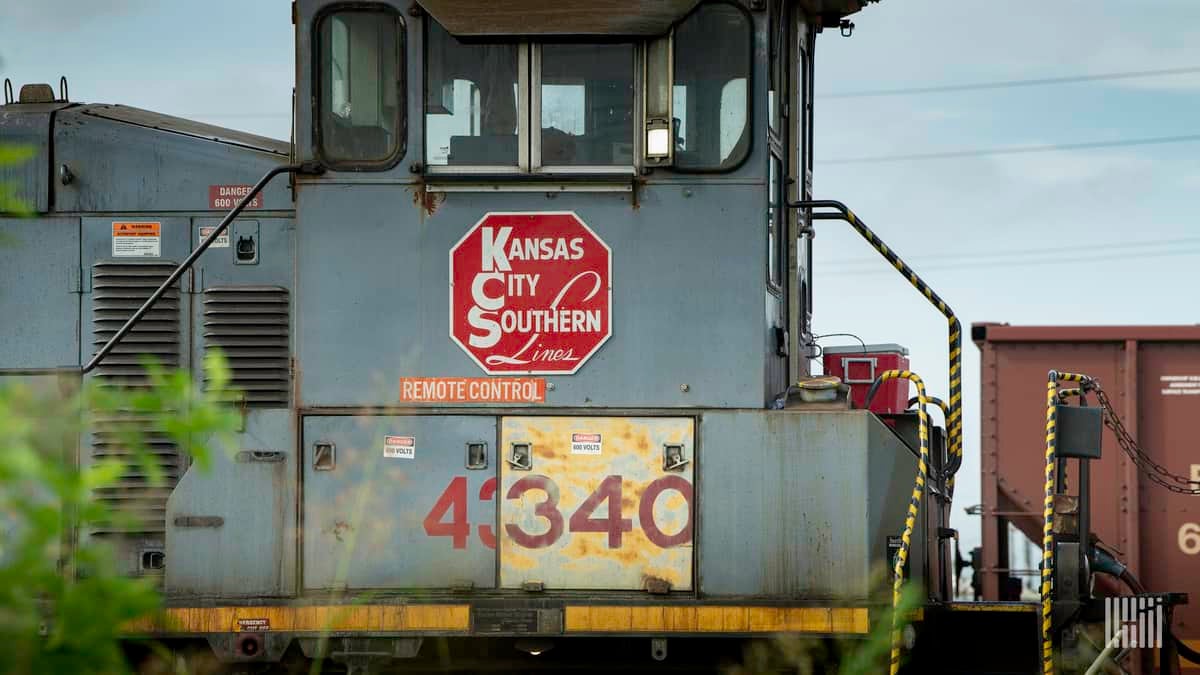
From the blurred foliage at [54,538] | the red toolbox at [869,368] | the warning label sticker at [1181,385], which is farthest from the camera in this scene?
the warning label sticker at [1181,385]

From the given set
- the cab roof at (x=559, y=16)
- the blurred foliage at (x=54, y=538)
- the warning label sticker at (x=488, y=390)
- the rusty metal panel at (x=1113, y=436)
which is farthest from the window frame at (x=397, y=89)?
the rusty metal panel at (x=1113, y=436)

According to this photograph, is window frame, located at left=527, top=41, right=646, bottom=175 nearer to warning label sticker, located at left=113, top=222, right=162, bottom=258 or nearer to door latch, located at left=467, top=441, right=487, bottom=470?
door latch, located at left=467, top=441, right=487, bottom=470

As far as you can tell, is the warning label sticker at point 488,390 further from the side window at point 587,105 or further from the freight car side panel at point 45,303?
the freight car side panel at point 45,303

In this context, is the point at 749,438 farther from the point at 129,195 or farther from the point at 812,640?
the point at 129,195

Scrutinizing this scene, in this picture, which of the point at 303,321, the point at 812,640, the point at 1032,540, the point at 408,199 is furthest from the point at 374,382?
the point at 1032,540

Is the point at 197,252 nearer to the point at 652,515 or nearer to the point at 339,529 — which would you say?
the point at 339,529

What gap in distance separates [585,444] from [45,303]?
317 cm

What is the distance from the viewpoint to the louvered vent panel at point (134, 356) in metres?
7.84

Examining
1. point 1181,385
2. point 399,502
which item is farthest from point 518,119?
point 1181,385

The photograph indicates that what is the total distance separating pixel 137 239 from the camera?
806 cm

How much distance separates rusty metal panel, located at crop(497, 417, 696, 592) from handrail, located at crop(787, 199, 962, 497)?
136 centimetres

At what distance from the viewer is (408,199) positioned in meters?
7.28

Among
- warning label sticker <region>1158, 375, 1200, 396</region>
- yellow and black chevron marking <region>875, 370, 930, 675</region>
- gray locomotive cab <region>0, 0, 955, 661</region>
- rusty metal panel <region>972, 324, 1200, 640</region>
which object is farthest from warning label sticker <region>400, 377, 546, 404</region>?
warning label sticker <region>1158, 375, 1200, 396</region>

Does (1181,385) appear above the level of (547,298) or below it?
below
